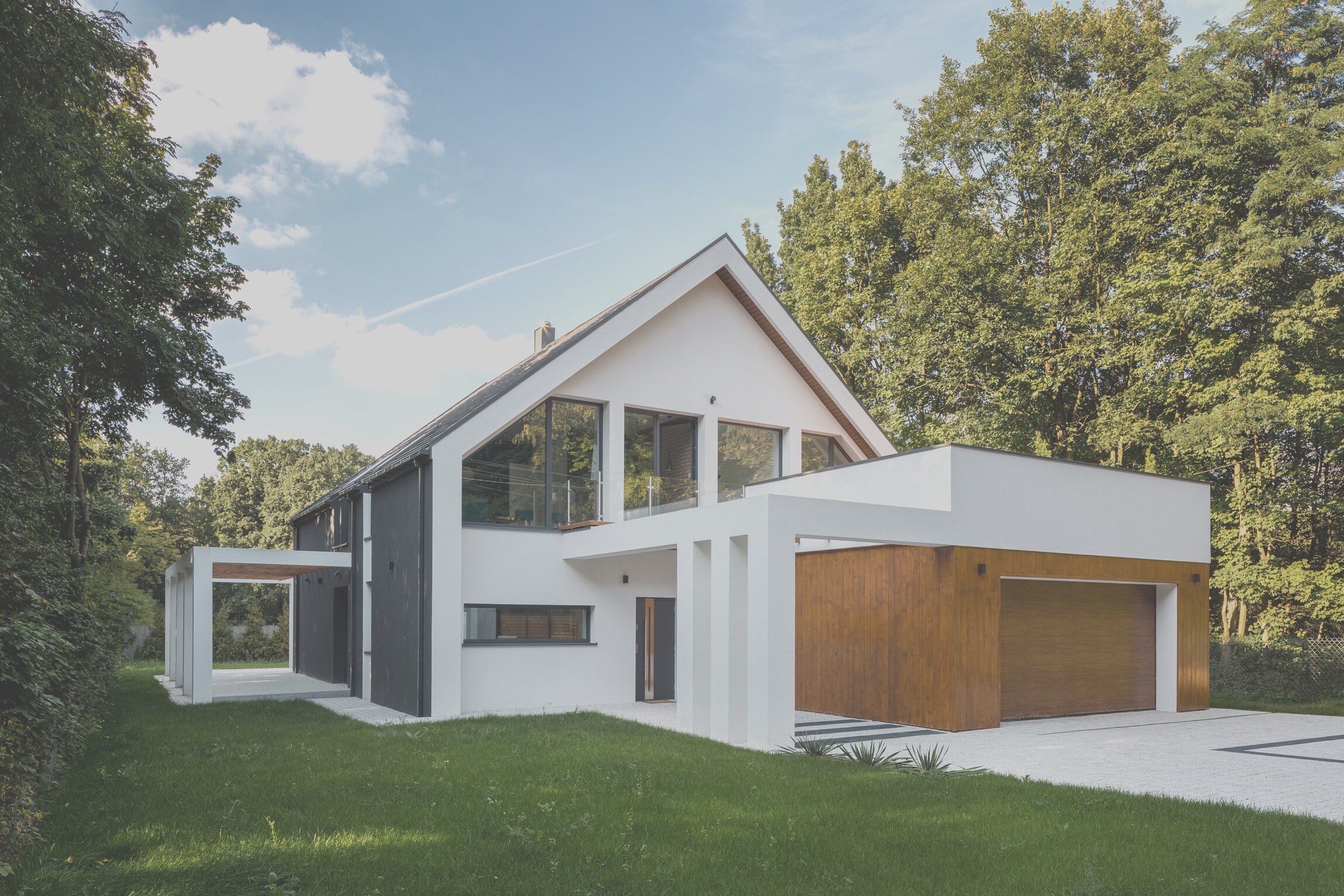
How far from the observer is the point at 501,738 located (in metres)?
10.8

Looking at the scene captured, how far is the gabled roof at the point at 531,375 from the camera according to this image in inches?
567

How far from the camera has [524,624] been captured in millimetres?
14766

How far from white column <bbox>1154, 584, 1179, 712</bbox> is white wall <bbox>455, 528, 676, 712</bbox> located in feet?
27.1

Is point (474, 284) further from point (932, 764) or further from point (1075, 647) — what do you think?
point (932, 764)

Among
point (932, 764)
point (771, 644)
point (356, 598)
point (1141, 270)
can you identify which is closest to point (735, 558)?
point (771, 644)

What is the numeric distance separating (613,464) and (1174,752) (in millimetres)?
9283

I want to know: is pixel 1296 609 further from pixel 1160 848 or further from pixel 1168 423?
pixel 1160 848

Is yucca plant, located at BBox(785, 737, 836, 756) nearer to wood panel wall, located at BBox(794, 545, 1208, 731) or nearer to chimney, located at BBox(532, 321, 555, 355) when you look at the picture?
wood panel wall, located at BBox(794, 545, 1208, 731)

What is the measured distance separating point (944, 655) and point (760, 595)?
3312mm

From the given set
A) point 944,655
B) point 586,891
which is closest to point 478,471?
point 944,655

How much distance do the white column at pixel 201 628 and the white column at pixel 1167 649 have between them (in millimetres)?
15968

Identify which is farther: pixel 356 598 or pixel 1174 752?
pixel 356 598

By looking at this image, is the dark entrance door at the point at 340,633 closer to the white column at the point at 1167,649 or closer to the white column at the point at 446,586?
the white column at the point at 446,586

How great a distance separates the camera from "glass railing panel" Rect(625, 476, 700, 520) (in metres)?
15.6
